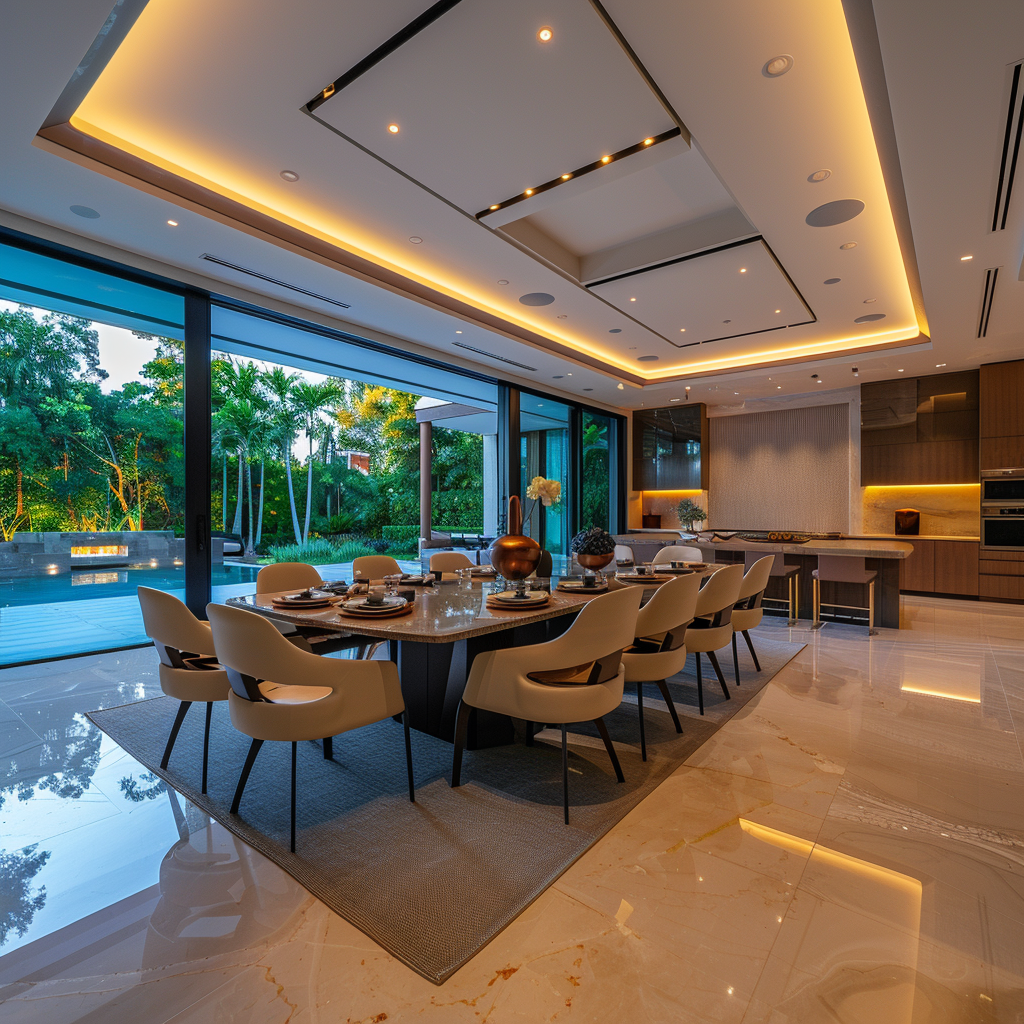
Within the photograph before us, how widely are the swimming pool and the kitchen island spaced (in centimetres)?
532

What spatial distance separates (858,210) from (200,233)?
4308 millimetres

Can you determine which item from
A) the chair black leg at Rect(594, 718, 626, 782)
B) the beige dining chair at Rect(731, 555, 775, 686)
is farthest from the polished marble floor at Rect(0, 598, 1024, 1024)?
the beige dining chair at Rect(731, 555, 775, 686)

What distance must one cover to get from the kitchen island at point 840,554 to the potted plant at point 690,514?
2.86m

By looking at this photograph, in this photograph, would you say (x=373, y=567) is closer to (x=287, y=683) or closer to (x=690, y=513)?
(x=287, y=683)

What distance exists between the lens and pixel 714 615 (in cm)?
334

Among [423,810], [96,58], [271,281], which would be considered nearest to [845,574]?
[423,810]

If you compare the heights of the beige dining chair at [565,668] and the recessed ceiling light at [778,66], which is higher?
the recessed ceiling light at [778,66]

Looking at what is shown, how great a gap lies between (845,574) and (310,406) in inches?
421

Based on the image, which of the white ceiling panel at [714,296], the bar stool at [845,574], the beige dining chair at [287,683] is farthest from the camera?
the bar stool at [845,574]

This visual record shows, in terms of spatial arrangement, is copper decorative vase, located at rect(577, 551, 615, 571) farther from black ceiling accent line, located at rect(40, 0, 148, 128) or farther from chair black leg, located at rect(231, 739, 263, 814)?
black ceiling accent line, located at rect(40, 0, 148, 128)

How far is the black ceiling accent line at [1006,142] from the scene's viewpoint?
2422 mm

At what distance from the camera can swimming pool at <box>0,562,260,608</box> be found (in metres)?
3.91

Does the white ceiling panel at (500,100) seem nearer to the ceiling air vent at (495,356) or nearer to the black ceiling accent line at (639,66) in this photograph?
the black ceiling accent line at (639,66)

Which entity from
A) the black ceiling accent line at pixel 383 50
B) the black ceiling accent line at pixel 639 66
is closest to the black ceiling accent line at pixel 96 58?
the black ceiling accent line at pixel 383 50
